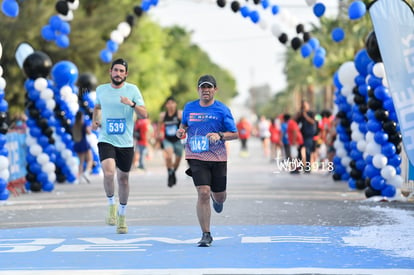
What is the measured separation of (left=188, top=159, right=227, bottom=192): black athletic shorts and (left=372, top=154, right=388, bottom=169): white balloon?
225 inches

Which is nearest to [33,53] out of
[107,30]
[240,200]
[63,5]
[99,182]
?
[63,5]

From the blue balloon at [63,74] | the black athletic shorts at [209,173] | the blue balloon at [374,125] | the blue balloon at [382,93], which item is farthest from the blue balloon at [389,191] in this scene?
the blue balloon at [63,74]

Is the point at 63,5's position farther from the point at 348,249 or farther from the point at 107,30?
the point at 107,30

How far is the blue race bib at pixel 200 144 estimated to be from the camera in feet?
30.0

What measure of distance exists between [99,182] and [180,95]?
204ft

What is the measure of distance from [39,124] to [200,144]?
10.2 m

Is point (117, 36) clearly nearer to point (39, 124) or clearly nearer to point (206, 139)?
point (39, 124)

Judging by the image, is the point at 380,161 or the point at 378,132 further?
the point at 378,132

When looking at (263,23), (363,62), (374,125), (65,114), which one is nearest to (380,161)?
(374,125)

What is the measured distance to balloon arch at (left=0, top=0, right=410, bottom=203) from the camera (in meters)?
14.6

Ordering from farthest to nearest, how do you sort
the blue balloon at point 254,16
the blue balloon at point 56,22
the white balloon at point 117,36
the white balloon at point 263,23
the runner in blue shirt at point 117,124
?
the white balloon at point 117,36 → the white balloon at point 263,23 → the blue balloon at point 254,16 → the blue balloon at point 56,22 → the runner in blue shirt at point 117,124

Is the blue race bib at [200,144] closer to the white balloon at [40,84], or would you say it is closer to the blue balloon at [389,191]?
the blue balloon at [389,191]

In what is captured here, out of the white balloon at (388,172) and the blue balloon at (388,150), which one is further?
the blue balloon at (388,150)

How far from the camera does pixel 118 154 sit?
10.4 meters
